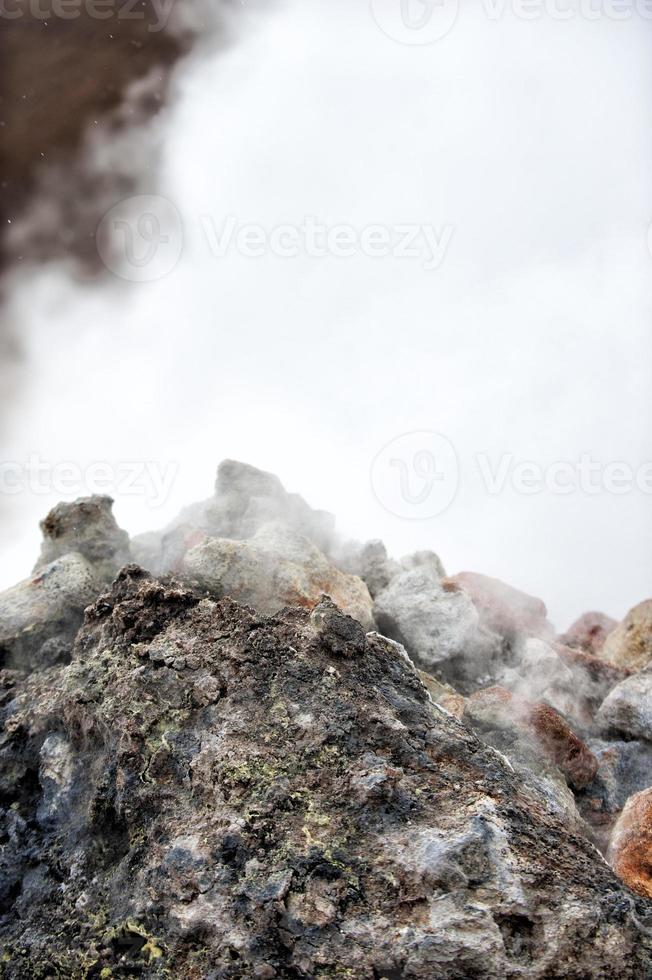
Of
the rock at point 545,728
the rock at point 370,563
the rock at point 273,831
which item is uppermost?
the rock at point 370,563

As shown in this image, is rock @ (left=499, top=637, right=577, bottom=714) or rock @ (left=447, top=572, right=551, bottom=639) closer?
rock @ (left=499, top=637, right=577, bottom=714)

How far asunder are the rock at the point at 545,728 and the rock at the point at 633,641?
144 inches

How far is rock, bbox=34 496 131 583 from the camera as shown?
388 inches

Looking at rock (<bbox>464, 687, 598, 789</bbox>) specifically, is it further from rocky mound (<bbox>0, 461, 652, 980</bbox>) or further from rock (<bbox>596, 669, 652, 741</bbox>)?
rock (<bbox>596, 669, 652, 741</bbox>)

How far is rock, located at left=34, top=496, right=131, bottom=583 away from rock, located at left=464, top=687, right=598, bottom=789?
4.87 metres

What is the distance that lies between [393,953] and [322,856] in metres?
0.60

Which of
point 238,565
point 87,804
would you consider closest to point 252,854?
point 87,804

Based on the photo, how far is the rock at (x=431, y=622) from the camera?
9266 mm

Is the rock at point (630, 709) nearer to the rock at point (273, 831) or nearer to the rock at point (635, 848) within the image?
the rock at point (635, 848)

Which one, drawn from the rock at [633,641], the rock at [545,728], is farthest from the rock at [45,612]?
the rock at [633,641]

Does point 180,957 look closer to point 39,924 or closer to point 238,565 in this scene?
point 39,924

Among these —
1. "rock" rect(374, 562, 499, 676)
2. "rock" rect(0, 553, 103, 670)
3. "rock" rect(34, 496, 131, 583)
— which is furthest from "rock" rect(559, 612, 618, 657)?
"rock" rect(0, 553, 103, 670)

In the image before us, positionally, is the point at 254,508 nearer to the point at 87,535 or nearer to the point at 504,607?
the point at 87,535

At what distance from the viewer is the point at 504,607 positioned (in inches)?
455
